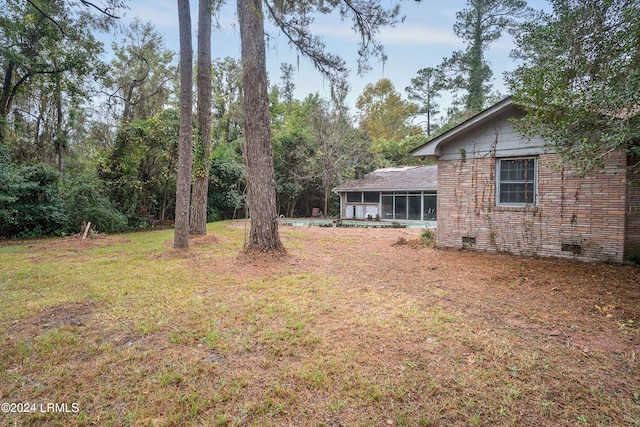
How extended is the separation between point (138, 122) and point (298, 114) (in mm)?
14968

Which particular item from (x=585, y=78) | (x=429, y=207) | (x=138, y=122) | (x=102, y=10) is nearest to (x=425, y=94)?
(x=429, y=207)

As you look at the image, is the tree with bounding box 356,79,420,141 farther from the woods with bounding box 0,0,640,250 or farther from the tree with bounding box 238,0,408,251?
the tree with bounding box 238,0,408,251

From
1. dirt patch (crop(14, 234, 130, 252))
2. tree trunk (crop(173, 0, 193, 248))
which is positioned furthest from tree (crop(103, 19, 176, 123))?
tree trunk (crop(173, 0, 193, 248))

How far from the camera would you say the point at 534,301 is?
4008 mm

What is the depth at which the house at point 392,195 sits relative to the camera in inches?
680

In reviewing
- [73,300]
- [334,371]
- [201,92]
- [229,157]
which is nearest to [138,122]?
[201,92]

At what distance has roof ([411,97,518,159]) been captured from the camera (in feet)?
22.1

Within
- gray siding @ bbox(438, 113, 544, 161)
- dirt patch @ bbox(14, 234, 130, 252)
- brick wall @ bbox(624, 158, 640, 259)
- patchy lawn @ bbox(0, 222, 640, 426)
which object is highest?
gray siding @ bbox(438, 113, 544, 161)

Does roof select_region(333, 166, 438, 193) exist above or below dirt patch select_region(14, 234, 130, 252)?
above

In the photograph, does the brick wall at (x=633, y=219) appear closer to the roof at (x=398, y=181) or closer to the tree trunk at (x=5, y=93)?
the roof at (x=398, y=181)

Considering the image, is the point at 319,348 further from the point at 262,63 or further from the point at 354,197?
the point at 354,197

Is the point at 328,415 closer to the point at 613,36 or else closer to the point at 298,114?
the point at 613,36

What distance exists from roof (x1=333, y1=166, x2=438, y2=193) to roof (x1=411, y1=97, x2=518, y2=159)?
900 cm

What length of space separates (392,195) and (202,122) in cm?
1245
